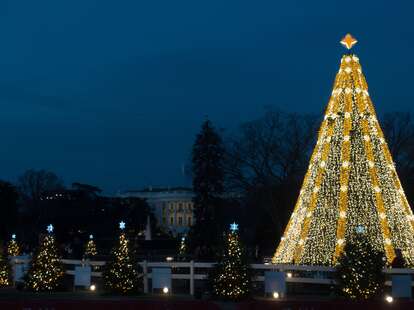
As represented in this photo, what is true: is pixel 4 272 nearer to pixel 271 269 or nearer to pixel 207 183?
pixel 271 269

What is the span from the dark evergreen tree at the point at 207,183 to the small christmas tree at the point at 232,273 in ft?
111

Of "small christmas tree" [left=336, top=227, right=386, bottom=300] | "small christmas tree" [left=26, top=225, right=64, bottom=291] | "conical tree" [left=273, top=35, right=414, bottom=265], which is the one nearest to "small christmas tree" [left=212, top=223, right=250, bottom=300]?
"small christmas tree" [left=336, top=227, right=386, bottom=300]

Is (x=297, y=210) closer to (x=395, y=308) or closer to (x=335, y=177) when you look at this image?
(x=335, y=177)

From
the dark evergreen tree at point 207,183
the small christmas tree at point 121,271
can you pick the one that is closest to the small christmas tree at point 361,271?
the small christmas tree at point 121,271

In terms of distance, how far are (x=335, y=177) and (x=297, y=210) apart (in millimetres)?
1850

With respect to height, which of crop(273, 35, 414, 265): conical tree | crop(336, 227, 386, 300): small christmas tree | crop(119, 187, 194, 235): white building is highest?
crop(119, 187, 194, 235): white building

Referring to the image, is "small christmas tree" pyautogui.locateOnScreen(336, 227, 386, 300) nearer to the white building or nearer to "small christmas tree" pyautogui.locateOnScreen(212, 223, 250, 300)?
"small christmas tree" pyautogui.locateOnScreen(212, 223, 250, 300)

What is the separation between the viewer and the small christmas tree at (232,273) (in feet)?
73.8

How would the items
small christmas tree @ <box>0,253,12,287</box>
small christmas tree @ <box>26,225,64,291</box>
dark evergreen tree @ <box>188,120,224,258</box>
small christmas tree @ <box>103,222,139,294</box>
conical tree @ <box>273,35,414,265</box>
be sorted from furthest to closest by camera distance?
dark evergreen tree @ <box>188,120,224,258</box> < small christmas tree @ <box>0,253,12,287</box> < conical tree @ <box>273,35,414,265</box> < small christmas tree @ <box>26,225,64,291</box> < small christmas tree @ <box>103,222,139,294</box>

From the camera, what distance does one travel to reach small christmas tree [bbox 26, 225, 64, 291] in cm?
2612

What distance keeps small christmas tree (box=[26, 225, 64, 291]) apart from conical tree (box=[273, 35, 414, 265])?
27.1ft

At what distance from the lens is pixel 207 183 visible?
197ft

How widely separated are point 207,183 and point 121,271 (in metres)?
35.8

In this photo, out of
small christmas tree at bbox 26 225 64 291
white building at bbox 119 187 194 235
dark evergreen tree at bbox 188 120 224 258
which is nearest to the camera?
small christmas tree at bbox 26 225 64 291
